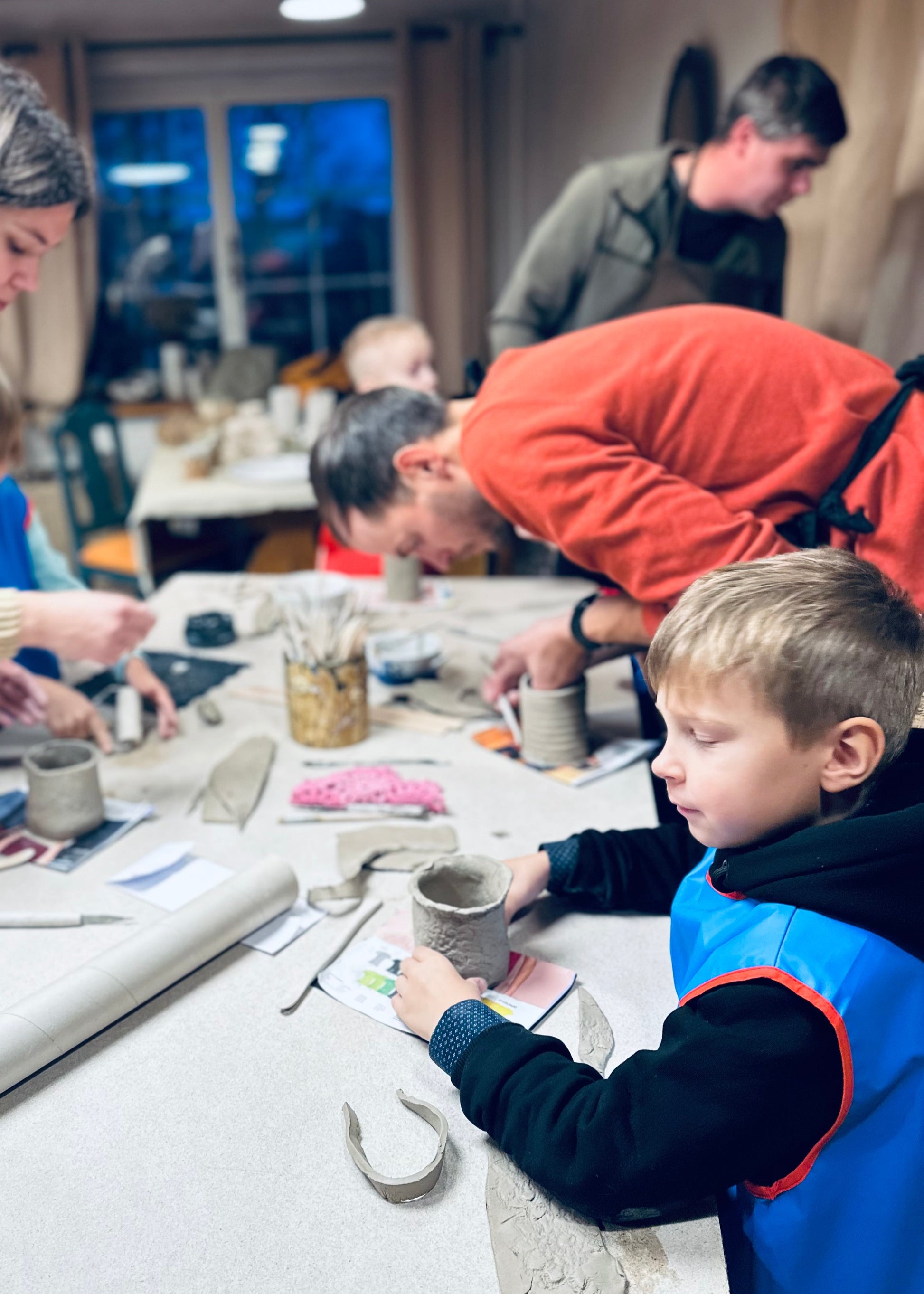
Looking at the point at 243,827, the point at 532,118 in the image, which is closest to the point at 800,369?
the point at 243,827

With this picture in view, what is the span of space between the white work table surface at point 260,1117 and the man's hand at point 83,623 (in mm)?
290

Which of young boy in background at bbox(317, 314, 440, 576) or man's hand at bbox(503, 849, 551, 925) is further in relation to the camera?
young boy in background at bbox(317, 314, 440, 576)

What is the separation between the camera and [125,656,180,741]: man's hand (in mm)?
1628

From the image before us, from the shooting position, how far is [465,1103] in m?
0.83

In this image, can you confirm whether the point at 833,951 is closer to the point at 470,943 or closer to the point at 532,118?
the point at 470,943

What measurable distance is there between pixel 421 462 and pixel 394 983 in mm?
803

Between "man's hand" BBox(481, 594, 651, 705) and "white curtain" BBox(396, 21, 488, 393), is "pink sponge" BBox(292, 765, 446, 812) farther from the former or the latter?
"white curtain" BBox(396, 21, 488, 393)

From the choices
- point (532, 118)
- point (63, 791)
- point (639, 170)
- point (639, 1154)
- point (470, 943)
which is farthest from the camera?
point (532, 118)

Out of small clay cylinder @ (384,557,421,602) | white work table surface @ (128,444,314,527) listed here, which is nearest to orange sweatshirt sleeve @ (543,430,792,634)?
small clay cylinder @ (384,557,421,602)

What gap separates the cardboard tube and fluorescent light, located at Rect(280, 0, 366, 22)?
8.74 ft

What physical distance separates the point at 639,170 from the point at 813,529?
4.91 ft

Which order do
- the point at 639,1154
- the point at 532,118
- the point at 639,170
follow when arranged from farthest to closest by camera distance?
the point at 532,118 → the point at 639,170 → the point at 639,1154

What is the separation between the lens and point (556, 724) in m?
1.50

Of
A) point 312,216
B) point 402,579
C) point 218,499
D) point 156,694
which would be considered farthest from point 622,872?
point 312,216
